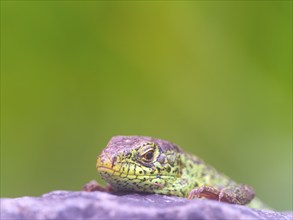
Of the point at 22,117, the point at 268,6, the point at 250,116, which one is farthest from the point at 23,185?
the point at 268,6

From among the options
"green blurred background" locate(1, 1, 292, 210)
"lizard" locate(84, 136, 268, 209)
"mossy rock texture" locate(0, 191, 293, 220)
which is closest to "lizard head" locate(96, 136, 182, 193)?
"lizard" locate(84, 136, 268, 209)

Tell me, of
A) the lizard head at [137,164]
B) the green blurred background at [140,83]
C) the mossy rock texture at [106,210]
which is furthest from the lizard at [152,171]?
the green blurred background at [140,83]

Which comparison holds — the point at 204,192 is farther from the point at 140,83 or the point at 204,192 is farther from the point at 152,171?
the point at 140,83

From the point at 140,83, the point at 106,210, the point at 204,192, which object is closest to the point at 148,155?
the point at 204,192

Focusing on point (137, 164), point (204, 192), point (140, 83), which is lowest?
point (204, 192)

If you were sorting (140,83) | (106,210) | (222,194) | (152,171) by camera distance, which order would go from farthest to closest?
(140,83)
(152,171)
(222,194)
(106,210)

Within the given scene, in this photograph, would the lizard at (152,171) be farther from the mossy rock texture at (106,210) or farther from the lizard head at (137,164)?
the mossy rock texture at (106,210)

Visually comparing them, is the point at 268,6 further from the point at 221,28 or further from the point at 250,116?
the point at 250,116
